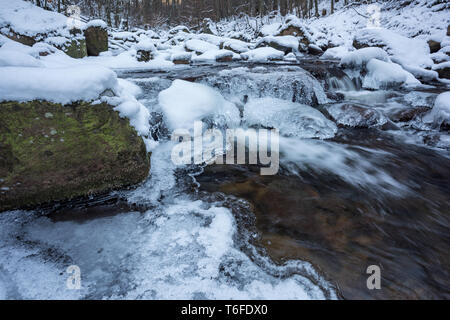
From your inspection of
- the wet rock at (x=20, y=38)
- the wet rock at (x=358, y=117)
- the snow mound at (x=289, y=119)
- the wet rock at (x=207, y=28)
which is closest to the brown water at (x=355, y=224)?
the snow mound at (x=289, y=119)

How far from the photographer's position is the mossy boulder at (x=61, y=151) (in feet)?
5.89

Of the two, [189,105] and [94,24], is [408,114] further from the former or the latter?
[94,24]

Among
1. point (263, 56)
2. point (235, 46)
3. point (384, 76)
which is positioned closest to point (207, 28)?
point (235, 46)

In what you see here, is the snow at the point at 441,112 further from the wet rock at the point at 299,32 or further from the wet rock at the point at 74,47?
the wet rock at the point at 74,47

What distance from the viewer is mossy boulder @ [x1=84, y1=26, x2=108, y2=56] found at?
9.78 m

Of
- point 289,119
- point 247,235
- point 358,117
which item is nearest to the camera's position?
point 247,235

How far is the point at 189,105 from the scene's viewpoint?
3672 millimetres

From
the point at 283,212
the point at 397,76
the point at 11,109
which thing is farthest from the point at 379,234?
the point at 397,76

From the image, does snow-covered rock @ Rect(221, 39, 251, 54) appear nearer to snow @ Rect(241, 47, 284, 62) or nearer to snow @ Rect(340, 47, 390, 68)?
snow @ Rect(241, 47, 284, 62)

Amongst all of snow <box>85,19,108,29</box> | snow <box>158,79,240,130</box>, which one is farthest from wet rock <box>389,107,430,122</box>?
snow <box>85,19,108,29</box>

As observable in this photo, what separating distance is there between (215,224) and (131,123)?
4.42ft

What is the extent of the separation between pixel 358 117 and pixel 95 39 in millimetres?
A: 10899

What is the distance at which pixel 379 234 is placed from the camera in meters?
1.92
